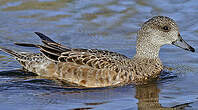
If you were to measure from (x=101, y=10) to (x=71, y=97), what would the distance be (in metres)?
5.48

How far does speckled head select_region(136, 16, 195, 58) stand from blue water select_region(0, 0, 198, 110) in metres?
0.64

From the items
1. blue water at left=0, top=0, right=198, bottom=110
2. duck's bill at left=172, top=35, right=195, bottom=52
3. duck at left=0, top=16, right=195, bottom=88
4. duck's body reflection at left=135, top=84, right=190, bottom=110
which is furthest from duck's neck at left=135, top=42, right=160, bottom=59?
duck's body reflection at left=135, top=84, right=190, bottom=110

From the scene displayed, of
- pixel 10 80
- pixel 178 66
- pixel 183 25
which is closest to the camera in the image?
pixel 10 80

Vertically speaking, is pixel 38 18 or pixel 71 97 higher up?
pixel 38 18

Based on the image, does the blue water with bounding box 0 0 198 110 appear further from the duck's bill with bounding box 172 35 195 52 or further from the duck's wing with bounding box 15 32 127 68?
the duck's bill with bounding box 172 35 195 52

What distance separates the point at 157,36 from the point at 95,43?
94.4 inches

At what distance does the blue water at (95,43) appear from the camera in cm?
799

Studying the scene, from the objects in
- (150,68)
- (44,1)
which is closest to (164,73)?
(150,68)

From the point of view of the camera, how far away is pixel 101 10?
13336 millimetres

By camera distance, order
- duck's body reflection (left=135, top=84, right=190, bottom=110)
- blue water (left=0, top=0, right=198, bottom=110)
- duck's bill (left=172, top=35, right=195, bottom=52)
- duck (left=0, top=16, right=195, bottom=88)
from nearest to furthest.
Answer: duck's body reflection (left=135, top=84, right=190, bottom=110)
blue water (left=0, top=0, right=198, bottom=110)
duck (left=0, top=16, right=195, bottom=88)
duck's bill (left=172, top=35, right=195, bottom=52)

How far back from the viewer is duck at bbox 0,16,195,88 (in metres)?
8.84

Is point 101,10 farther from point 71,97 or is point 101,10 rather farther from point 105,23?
point 71,97

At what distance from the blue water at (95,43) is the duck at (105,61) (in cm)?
20

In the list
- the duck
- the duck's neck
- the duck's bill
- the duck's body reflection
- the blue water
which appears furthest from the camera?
the duck's neck
